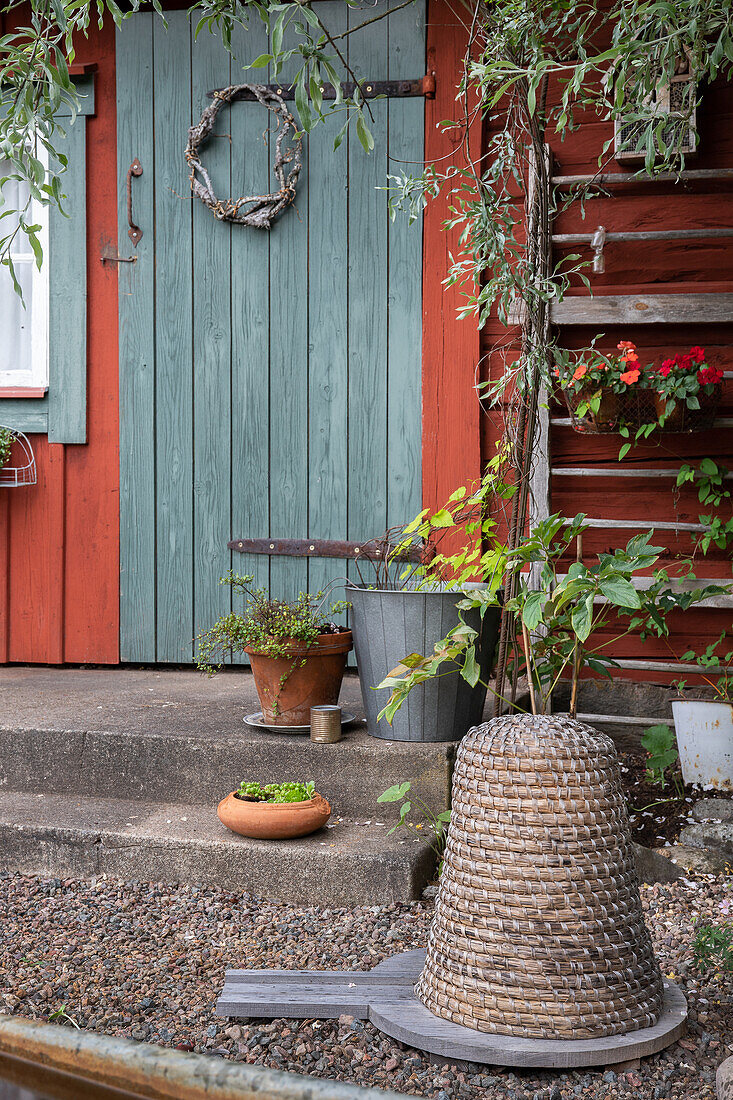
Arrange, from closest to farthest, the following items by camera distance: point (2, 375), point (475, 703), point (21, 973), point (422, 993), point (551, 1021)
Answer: point (551, 1021) → point (422, 993) → point (21, 973) → point (475, 703) → point (2, 375)

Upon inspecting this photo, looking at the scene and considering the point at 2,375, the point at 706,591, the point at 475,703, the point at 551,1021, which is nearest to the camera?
the point at 551,1021

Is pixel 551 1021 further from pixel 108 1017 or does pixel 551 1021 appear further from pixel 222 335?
pixel 222 335

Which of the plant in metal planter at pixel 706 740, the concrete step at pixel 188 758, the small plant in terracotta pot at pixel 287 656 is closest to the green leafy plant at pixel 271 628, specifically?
the small plant in terracotta pot at pixel 287 656

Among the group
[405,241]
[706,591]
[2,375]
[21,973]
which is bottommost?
[21,973]

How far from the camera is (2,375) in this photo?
429 cm

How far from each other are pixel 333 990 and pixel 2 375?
3239 mm

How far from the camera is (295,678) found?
3.07 metres

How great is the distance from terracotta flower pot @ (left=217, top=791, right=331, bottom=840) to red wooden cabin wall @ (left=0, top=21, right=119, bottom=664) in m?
1.82

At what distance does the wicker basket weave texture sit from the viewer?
180 centimetres

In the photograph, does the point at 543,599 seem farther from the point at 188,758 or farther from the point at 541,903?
the point at 188,758

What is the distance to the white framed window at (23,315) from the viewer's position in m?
4.25

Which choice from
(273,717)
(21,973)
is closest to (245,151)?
(273,717)

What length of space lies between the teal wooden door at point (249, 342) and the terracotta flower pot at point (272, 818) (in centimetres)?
157

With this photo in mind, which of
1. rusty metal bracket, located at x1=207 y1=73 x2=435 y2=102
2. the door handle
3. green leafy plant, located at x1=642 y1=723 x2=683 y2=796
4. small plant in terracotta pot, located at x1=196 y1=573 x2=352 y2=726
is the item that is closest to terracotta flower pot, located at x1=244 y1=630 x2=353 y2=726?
small plant in terracotta pot, located at x1=196 y1=573 x2=352 y2=726
